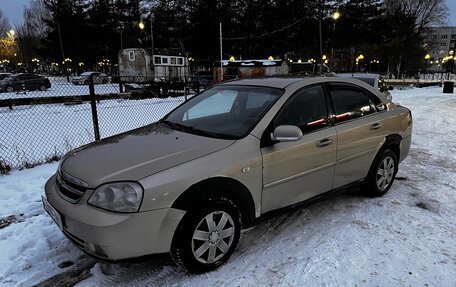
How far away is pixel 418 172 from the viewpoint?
6.01 meters

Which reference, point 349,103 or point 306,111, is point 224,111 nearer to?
point 306,111

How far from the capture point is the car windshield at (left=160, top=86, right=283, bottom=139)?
11.8 ft

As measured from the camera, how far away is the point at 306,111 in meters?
3.88

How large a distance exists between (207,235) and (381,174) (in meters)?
2.82

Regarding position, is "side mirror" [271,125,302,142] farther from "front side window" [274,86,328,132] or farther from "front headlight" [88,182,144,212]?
"front headlight" [88,182,144,212]

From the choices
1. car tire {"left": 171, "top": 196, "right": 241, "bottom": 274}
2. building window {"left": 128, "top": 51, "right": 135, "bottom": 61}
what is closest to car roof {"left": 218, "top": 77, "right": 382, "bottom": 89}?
car tire {"left": 171, "top": 196, "right": 241, "bottom": 274}

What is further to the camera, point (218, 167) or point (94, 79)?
point (94, 79)

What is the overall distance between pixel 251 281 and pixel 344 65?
77.7 m

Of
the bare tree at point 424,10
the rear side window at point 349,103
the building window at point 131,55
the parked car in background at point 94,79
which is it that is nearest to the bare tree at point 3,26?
the building window at point 131,55

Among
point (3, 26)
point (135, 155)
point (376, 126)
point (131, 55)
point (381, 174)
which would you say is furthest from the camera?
point (3, 26)

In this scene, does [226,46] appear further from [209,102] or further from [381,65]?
[209,102]

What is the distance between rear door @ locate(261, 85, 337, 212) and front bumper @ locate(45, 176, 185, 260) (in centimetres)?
102

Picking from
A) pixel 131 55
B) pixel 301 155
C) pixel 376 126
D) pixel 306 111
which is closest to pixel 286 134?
pixel 301 155

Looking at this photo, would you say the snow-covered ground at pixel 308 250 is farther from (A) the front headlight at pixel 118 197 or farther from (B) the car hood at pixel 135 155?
(B) the car hood at pixel 135 155
